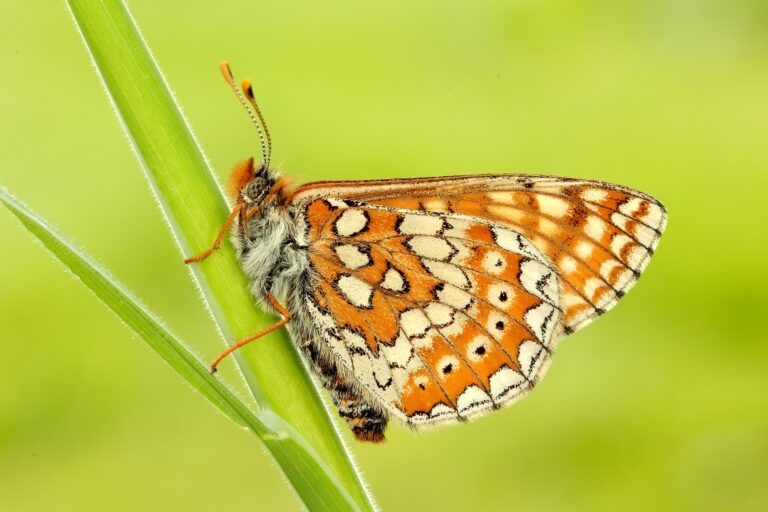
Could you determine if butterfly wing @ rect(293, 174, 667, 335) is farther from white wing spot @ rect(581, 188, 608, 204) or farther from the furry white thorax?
the furry white thorax

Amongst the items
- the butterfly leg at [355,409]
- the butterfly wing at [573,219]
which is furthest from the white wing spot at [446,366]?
the butterfly wing at [573,219]

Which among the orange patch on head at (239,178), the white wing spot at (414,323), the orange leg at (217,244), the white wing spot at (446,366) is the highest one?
the orange leg at (217,244)

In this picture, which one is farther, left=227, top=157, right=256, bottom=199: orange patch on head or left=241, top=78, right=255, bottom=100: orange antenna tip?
left=227, top=157, right=256, bottom=199: orange patch on head

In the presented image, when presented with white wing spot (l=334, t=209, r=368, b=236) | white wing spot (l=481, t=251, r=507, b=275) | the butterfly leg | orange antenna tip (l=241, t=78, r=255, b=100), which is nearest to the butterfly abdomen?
the butterfly leg

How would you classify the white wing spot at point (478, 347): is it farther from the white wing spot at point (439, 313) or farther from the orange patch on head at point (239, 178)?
the orange patch on head at point (239, 178)

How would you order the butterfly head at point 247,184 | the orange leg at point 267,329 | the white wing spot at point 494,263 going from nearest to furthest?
the orange leg at point 267,329, the butterfly head at point 247,184, the white wing spot at point 494,263

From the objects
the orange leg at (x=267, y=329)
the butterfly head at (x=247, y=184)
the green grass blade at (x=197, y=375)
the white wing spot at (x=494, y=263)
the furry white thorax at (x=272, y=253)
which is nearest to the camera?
the green grass blade at (x=197, y=375)
